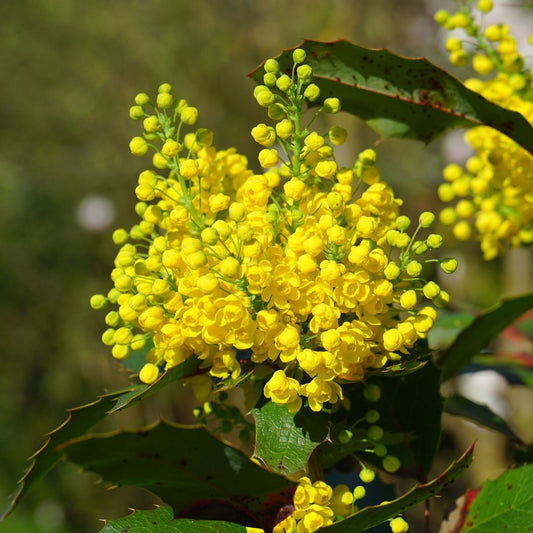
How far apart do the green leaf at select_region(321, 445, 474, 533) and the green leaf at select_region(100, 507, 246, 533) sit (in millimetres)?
106

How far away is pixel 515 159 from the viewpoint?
0.86m

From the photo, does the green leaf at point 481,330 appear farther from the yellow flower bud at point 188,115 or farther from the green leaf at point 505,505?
the yellow flower bud at point 188,115

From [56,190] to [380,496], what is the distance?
4812 mm

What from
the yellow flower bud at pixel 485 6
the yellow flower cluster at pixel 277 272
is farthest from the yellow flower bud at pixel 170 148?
the yellow flower bud at pixel 485 6

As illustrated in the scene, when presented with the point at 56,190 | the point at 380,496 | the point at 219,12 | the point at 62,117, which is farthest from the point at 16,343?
the point at 380,496

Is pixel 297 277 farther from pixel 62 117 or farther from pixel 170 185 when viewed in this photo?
pixel 62 117

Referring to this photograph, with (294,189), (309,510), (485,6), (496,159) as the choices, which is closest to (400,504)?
(309,510)

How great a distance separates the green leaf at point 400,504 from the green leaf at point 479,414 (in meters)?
0.37

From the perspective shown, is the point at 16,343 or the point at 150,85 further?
the point at 150,85

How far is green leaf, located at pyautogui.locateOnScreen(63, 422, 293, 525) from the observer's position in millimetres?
469

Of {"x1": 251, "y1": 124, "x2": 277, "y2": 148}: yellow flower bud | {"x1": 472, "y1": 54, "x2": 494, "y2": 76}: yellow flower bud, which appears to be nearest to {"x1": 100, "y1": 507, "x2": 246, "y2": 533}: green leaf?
{"x1": 251, "y1": 124, "x2": 277, "y2": 148}: yellow flower bud

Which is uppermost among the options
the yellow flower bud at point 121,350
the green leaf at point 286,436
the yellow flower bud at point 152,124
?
the yellow flower bud at point 152,124

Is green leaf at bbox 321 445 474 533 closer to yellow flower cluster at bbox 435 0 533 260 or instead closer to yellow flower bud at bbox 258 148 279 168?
yellow flower bud at bbox 258 148 279 168

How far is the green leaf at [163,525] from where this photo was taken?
1.87 ft
